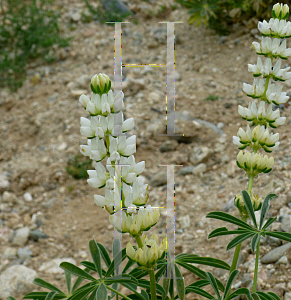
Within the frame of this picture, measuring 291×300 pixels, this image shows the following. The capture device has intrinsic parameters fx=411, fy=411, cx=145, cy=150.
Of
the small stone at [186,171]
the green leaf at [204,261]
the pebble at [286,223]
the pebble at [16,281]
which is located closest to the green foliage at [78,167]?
the small stone at [186,171]

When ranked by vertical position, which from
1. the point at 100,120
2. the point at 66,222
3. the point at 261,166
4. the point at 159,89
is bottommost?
the point at 66,222

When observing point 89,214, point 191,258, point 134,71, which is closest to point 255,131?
point 191,258

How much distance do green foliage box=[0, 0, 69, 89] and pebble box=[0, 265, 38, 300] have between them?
101 inches

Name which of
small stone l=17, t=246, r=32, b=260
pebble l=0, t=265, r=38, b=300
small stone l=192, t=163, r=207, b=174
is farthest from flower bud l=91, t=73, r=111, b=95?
small stone l=192, t=163, r=207, b=174

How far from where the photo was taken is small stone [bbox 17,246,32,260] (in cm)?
267

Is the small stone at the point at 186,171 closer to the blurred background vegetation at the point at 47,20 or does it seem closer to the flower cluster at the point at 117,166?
the blurred background vegetation at the point at 47,20

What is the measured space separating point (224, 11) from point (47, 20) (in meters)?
2.20

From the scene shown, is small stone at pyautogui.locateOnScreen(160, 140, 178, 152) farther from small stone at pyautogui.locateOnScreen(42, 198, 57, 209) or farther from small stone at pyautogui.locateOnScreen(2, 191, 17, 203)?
small stone at pyautogui.locateOnScreen(2, 191, 17, 203)

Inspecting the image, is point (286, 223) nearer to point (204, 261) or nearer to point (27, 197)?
point (204, 261)

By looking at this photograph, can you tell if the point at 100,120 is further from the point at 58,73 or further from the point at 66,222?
the point at 58,73

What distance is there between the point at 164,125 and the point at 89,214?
1008mm

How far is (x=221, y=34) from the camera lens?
4.33 meters

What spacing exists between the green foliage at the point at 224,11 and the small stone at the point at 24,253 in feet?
8.69

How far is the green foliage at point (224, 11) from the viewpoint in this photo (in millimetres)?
3908
